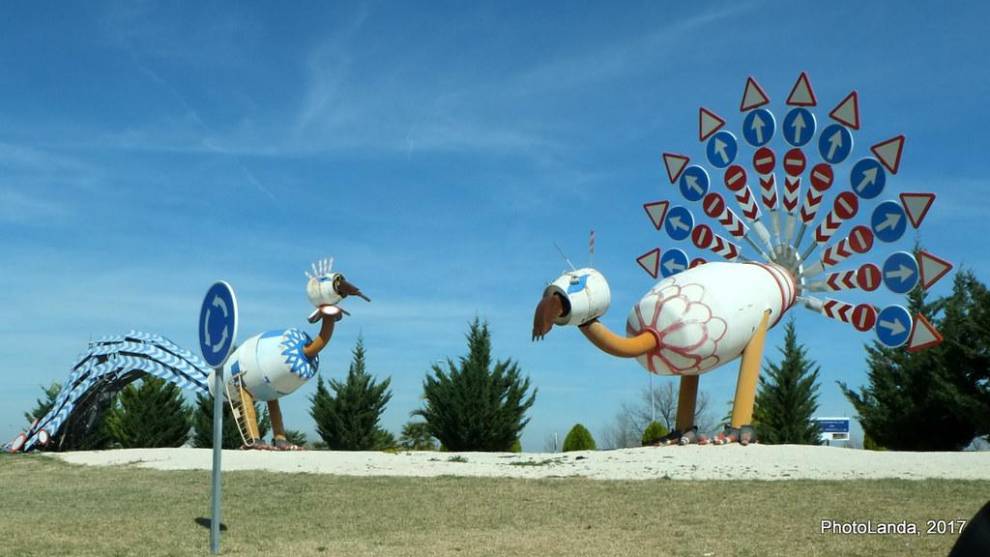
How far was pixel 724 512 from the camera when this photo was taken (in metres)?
9.57

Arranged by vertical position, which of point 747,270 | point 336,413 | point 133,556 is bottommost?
point 133,556

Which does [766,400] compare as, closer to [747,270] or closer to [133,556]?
[747,270]

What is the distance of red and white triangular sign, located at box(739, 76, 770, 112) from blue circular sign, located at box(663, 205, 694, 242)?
7.40 ft

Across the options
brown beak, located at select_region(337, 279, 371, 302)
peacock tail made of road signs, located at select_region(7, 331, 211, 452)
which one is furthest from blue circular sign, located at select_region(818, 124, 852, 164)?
peacock tail made of road signs, located at select_region(7, 331, 211, 452)

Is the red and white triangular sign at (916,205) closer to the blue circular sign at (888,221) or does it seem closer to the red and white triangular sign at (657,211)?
the blue circular sign at (888,221)

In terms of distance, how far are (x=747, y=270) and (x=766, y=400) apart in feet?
29.2

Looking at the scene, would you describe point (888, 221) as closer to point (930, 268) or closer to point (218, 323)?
point (930, 268)

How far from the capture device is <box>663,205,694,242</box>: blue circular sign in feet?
61.8

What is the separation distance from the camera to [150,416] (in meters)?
27.0

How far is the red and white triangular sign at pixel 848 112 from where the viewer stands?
55.2 ft

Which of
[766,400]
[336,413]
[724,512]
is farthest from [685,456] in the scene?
[336,413]

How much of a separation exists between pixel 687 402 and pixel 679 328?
6.57 ft

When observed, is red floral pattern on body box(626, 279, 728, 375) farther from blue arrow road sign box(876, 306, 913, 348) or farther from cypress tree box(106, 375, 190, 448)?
cypress tree box(106, 375, 190, 448)

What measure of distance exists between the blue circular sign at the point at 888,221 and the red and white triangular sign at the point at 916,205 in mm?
110
